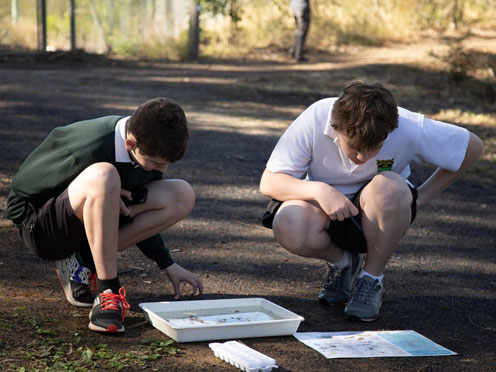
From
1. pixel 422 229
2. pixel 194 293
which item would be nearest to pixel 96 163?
pixel 194 293

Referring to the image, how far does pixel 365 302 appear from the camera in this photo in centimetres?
314

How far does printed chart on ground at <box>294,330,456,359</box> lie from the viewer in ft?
8.97

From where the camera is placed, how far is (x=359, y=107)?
2.90 meters

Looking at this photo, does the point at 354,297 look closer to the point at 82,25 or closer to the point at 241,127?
the point at 241,127

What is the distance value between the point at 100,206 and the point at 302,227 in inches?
37.7

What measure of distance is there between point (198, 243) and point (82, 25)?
1945cm

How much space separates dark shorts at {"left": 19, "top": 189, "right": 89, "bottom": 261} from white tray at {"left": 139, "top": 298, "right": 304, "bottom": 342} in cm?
41

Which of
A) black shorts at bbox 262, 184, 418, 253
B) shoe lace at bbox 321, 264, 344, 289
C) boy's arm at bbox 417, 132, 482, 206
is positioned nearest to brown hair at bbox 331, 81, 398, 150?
black shorts at bbox 262, 184, 418, 253

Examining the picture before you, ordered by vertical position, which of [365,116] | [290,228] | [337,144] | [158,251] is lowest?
[158,251]

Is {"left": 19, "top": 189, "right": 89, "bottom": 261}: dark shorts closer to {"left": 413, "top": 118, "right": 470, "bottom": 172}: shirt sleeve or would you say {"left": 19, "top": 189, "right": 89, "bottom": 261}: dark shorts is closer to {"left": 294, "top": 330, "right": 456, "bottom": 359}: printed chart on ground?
{"left": 294, "top": 330, "right": 456, "bottom": 359}: printed chart on ground

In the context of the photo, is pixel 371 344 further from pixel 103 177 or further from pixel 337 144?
pixel 103 177

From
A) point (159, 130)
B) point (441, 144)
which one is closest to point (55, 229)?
point (159, 130)

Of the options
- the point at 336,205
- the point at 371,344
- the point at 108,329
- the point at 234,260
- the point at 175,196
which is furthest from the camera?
the point at 234,260

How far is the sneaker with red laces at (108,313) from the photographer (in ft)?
8.90
